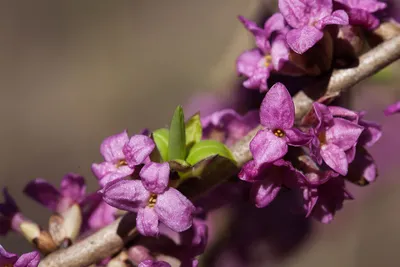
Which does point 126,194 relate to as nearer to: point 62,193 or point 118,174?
point 118,174

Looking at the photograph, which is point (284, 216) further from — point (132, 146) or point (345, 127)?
point (132, 146)

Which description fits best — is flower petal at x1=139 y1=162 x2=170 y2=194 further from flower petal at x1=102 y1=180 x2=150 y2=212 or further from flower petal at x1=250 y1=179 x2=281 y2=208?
flower petal at x1=250 y1=179 x2=281 y2=208

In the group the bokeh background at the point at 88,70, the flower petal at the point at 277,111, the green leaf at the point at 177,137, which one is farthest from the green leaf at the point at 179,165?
the bokeh background at the point at 88,70

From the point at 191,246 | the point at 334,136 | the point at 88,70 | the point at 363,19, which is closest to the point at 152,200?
the point at 191,246

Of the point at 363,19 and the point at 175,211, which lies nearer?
the point at 175,211

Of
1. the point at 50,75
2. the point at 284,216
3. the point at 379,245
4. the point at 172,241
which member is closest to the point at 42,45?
the point at 50,75

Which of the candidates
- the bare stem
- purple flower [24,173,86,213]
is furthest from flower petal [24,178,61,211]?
the bare stem
